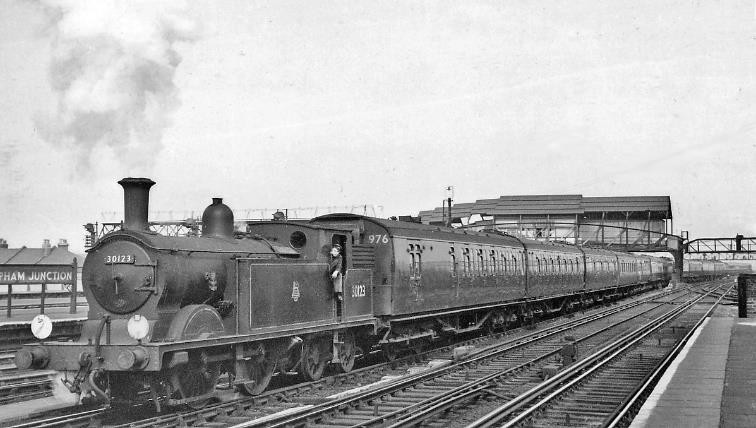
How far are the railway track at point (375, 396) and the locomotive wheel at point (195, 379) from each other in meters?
0.30

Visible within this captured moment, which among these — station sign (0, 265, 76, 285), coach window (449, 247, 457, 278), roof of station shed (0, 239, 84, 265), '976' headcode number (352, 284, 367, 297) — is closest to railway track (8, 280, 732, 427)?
'976' headcode number (352, 284, 367, 297)

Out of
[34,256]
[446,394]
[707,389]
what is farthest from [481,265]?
[34,256]

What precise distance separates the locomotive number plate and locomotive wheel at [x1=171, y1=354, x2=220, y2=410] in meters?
1.53

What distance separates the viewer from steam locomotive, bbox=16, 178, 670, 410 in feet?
32.3

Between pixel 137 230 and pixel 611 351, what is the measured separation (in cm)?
1166

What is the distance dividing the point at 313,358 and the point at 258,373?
149cm

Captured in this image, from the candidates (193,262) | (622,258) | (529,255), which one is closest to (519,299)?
(529,255)

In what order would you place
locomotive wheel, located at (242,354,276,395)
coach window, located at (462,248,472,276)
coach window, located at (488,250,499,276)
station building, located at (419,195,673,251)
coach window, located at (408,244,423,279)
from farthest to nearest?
station building, located at (419,195,673,251)
coach window, located at (488,250,499,276)
coach window, located at (462,248,472,276)
coach window, located at (408,244,423,279)
locomotive wheel, located at (242,354,276,395)

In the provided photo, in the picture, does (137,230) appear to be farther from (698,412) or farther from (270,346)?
(698,412)

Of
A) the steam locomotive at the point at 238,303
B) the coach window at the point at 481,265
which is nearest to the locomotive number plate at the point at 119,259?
the steam locomotive at the point at 238,303

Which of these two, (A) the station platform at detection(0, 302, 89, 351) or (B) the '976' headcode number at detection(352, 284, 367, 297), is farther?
(A) the station platform at detection(0, 302, 89, 351)

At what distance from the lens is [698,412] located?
9.34m

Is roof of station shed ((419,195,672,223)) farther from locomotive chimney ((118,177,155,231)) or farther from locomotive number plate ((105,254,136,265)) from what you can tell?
locomotive number plate ((105,254,136,265))

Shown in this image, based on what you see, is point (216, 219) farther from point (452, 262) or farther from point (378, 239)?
point (452, 262)
